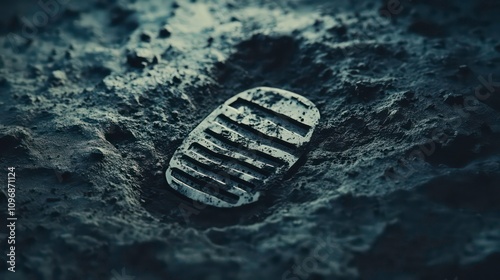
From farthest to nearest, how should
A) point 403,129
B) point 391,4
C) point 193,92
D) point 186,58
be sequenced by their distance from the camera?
point 391,4
point 186,58
point 193,92
point 403,129

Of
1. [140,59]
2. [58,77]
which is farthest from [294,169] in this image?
[58,77]

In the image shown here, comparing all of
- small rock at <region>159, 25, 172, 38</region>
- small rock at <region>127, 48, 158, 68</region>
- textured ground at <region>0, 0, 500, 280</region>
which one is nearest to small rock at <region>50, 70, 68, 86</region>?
textured ground at <region>0, 0, 500, 280</region>

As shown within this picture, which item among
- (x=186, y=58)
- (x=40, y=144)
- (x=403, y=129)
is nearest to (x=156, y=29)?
(x=186, y=58)

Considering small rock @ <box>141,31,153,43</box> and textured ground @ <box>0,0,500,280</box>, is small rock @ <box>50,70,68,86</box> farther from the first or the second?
small rock @ <box>141,31,153,43</box>

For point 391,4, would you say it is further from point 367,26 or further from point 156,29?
point 156,29

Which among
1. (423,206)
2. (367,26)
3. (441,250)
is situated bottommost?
(441,250)

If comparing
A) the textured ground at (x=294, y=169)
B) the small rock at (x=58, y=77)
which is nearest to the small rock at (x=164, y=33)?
the textured ground at (x=294, y=169)

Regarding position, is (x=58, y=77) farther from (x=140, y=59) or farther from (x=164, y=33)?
(x=164, y=33)

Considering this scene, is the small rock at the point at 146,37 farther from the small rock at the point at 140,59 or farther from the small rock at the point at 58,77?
the small rock at the point at 58,77
